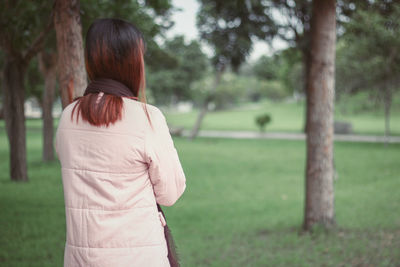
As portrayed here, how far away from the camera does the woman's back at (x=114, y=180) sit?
1.62m

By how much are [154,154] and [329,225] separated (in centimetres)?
510

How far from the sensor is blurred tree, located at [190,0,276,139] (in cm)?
879

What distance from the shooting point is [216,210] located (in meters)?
8.08

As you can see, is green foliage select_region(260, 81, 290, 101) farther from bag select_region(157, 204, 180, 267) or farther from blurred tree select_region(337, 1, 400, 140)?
bag select_region(157, 204, 180, 267)

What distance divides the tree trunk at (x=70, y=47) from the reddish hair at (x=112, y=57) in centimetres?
198

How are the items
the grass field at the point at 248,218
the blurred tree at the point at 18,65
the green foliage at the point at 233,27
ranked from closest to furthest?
the grass field at the point at 248,218 < the blurred tree at the point at 18,65 < the green foliage at the point at 233,27

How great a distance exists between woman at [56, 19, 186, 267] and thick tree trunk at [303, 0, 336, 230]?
4567 millimetres

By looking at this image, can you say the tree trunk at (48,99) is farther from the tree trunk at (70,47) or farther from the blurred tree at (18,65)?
the tree trunk at (70,47)

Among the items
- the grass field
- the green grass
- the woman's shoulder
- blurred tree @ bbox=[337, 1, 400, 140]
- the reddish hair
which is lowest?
the grass field

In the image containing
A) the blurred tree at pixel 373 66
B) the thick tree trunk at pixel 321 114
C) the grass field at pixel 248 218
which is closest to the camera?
the grass field at pixel 248 218

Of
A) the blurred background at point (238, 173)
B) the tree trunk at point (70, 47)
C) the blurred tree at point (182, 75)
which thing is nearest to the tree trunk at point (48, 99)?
the blurred background at point (238, 173)

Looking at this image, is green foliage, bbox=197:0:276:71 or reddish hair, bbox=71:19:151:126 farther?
green foliage, bbox=197:0:276:71

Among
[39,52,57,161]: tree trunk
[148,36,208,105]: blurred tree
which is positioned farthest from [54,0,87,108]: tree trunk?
[148,36,208,105]: blurred tree

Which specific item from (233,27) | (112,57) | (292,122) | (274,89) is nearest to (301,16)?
(233,27)
